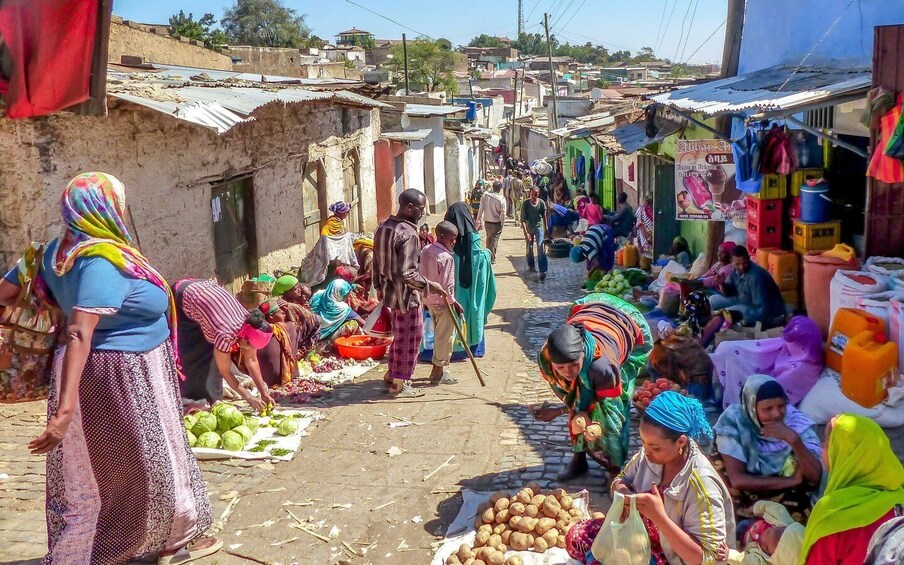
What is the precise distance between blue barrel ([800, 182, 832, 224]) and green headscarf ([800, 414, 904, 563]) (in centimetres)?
491

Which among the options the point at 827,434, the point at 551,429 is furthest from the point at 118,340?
the point at 551,429

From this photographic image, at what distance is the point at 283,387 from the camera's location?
7625 millimetres

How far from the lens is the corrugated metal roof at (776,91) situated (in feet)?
20.2

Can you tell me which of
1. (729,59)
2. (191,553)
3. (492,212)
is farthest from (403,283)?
(492,212)

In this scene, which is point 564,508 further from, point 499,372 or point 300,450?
point 499,372

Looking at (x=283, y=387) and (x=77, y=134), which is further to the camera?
(x=283, y=387)

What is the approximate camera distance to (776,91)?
23.2 ft

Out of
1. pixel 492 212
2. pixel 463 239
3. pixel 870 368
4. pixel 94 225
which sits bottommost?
pixel 870 368

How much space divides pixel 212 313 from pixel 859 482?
399 centimetres

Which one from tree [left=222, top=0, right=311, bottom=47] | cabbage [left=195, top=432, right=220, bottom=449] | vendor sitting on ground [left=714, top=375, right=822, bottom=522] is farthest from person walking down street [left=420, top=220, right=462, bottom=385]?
tree [left=222, top=0, right=311, bottom=47]

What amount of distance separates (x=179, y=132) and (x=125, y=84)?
1328 mm

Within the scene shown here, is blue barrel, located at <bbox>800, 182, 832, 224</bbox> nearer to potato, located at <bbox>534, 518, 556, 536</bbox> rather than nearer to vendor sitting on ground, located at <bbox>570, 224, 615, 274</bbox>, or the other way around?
potato, located at <bbox>534, 518, 556, 536</bbox>

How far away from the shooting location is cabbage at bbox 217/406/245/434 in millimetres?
6121

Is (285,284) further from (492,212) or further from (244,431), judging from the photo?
(492,212)
